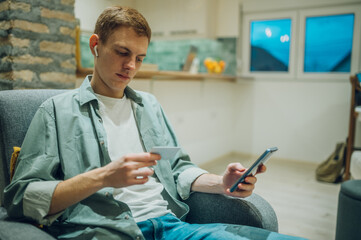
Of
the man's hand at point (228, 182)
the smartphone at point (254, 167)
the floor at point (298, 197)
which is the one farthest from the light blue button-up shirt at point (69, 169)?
the floor at point (298, 197)

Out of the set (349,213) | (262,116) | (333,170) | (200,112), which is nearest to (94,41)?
(349,213)

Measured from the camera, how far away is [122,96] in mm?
1220

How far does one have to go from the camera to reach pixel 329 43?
156 inches

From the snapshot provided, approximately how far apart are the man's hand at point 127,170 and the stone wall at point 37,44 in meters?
1.05

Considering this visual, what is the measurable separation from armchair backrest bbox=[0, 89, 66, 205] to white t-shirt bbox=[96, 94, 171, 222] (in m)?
0.26

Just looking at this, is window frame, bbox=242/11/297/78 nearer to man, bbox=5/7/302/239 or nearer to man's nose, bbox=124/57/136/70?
man, bbox=5/7/302/239

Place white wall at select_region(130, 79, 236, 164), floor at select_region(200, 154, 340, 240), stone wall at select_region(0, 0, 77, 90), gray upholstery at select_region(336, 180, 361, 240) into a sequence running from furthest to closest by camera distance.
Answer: white wall at select_region(130, 79, 236, 164)
floor at select_region(200, 154, 340, 240)
stone wall at select_region(0, 0, 77, 90)
gray upholstery at select_region(336, 180, 361, 240)

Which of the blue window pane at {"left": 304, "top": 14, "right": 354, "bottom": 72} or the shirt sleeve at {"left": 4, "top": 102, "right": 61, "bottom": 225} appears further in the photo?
the blue window pane at {"left": 304, "top": 14, "right": 354, "bottom": 72}

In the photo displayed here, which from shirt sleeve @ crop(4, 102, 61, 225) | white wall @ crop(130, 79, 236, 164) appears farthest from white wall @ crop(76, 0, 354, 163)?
shirt sleeve @ crop(4, 102, 61, 225)

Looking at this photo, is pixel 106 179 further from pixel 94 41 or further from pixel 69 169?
pixel 94 41

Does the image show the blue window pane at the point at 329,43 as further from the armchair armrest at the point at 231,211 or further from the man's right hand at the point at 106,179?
the man's right hand at the point at 106,179

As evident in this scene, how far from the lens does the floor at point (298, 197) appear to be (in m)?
2.27

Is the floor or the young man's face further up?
the young man's face

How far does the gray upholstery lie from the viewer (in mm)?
1419
